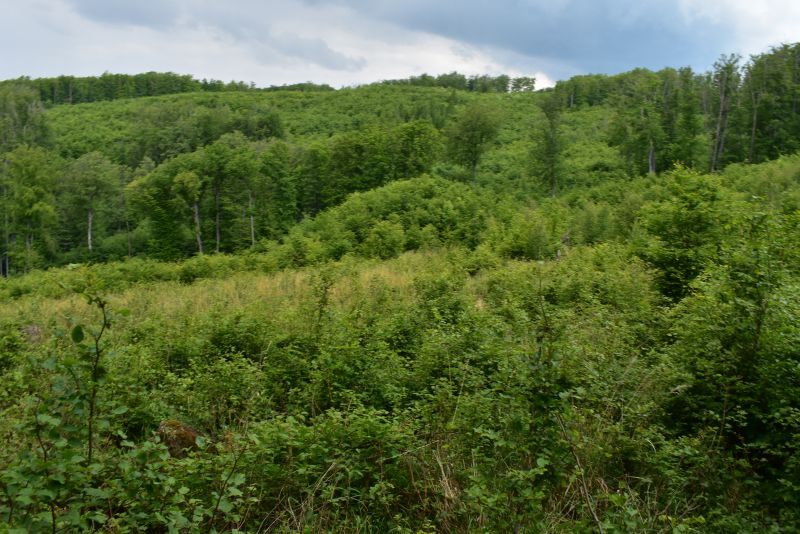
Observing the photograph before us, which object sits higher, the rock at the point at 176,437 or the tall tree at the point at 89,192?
the tall tree at the point at 89,192

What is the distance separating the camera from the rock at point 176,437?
4.35 metres

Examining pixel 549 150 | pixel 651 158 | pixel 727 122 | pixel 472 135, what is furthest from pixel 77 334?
pixel 727 122

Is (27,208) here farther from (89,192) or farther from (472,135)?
(472,135)

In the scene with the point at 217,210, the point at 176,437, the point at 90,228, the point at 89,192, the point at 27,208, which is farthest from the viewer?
the point at 89,192

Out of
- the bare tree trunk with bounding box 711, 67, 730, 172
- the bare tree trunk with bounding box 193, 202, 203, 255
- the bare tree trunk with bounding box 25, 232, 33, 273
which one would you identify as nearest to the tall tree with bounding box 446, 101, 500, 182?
the bare tree trunk with bounding box 711, 67, 730, 172

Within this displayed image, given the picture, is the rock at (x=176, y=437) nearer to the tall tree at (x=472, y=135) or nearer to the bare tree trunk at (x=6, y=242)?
the tall tree at (x=472, y=135)

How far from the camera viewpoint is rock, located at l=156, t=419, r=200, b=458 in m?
4.35

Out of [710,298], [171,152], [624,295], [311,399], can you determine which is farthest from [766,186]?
[171,152]

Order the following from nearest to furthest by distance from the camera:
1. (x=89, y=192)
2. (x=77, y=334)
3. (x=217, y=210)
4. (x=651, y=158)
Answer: (x=77, y=334) < (x=651, y=158) < (x=217, y=210) < (x=89, y=192)

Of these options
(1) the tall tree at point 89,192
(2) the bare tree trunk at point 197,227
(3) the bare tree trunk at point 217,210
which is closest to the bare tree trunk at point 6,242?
(1) the tall tree at point 89,192

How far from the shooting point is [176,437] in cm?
448

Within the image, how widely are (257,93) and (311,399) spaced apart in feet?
342

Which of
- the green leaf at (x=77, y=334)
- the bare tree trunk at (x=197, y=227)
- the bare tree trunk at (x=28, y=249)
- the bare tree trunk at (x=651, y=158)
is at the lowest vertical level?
the bare tree trunk at (x=28, y=249)

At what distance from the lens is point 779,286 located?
449cm
